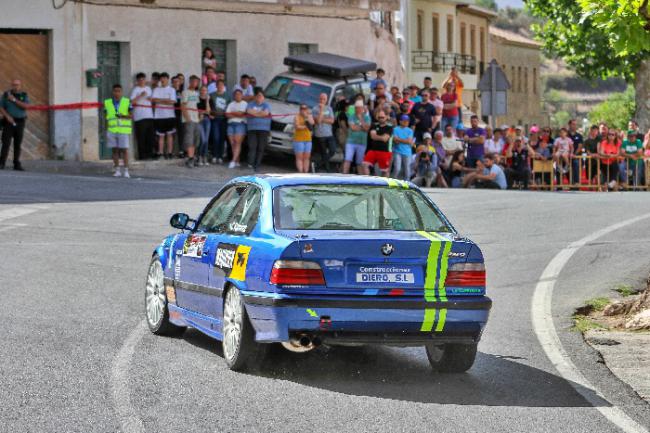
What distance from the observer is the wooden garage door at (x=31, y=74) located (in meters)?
33.1

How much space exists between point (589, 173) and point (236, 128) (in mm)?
9597

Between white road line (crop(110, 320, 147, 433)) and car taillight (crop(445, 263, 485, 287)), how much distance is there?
219 cm

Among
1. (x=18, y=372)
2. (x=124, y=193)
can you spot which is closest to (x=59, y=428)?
(x=18, y=372)

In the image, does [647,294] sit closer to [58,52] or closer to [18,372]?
[18,372]

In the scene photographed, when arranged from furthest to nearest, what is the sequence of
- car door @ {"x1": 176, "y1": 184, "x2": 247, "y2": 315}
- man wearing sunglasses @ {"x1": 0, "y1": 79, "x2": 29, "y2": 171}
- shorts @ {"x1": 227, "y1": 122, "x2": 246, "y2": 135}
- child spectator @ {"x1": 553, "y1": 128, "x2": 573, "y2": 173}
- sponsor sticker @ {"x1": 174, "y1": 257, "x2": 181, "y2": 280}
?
child spectator @ {"x1": 553, "y1": 128, "x2": 573, "y2": 173} → shorts @ {"x1": 227, "y1": 122, "x2": 246, "y2": 135} → man wearing sunglasses @ {"x1": 0, "y1": 79, "x2": 29, "y2": 171} → sponsor sticker @ {"x1": 174, "y1": 257, "x2": 181, "y2": 280} → car door @ {"x1": 176, "y1": 184, "x2": 247, "y2": 315}

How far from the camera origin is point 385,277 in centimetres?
1008

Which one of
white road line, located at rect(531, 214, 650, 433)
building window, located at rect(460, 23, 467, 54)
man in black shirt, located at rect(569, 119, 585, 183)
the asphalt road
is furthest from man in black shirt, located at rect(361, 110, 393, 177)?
building window, located at rect(460, 23, 467, 54)

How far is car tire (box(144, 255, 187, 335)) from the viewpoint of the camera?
12297mm

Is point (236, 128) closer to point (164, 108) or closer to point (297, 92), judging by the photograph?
point (164, 108)

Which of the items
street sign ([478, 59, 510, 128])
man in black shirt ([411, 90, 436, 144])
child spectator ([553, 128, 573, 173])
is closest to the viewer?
man in black shirt ([411, 90, 436, 144])

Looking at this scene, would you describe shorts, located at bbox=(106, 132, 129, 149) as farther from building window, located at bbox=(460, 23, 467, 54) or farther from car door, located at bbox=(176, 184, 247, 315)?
building window, located at bbox=(460, 23, 467, 54)

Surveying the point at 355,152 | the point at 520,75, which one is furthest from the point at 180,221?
the point at 520,75

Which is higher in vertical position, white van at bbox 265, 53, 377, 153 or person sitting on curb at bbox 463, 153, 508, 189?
white van at bbox 265, 53, 377, 153

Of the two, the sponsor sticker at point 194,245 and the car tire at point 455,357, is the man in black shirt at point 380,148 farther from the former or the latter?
the car tire at point 455,357
